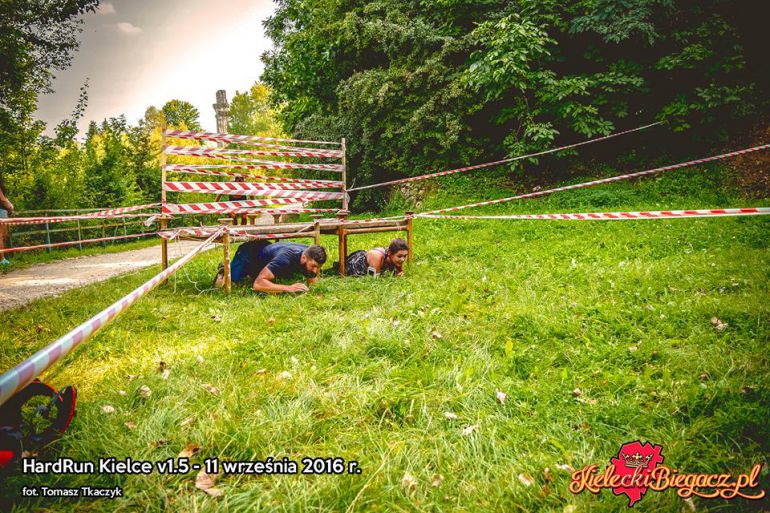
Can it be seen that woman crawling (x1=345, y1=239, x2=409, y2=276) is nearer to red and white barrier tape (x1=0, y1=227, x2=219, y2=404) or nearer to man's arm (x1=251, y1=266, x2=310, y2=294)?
man's arm (x1=251, y1=266, x2=310, y2=294)

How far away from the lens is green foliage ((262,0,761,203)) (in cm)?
937

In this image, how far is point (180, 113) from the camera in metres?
52.1

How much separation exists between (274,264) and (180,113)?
2272 inches

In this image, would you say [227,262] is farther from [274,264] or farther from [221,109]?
[221,109]

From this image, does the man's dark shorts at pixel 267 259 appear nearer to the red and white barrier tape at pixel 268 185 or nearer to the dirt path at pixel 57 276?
the red and white barrier tape at pixel 268 185

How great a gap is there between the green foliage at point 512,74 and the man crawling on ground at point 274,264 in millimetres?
7185

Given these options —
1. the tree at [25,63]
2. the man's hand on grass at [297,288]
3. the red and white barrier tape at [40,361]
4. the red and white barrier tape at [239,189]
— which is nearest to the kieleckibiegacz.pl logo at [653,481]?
the red and white barrier tape at [40,361]

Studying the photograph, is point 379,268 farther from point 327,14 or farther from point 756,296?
point 327,14

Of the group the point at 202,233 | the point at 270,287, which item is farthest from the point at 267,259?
the point at 202,233

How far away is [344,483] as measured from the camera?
5.92 feet

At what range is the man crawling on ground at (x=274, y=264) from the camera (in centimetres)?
491

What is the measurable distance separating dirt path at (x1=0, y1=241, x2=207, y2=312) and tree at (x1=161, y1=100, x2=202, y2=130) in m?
45.1

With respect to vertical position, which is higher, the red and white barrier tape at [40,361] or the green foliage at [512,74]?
the green foliage at [512,74]

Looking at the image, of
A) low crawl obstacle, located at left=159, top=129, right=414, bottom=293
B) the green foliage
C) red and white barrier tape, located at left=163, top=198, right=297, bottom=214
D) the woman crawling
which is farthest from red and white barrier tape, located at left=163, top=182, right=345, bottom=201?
the green foliage
